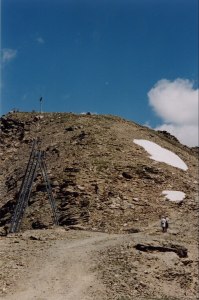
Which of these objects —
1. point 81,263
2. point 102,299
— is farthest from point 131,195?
point 102,299

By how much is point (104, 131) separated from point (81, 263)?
31.9 meters

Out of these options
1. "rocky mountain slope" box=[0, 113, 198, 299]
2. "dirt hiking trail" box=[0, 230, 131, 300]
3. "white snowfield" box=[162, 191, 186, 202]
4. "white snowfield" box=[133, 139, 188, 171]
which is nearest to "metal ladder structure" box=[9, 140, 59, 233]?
"rocky mountain slope" box=[0, 113, 198, 299]

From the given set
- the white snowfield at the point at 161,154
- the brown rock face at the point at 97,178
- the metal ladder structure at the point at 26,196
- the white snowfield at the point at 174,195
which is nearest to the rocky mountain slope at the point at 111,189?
the brown rock face at the point at 97,178

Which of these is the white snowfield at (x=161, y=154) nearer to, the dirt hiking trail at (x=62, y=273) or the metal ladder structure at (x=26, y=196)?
the metal ladder structure at (x=26, y=196)

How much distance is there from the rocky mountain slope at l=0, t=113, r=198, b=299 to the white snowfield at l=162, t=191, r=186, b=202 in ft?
1.70

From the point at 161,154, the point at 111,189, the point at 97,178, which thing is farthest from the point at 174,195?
the point at 161,154

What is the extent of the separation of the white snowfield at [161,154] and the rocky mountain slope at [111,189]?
897 mm

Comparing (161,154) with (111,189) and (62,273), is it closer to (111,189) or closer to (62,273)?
(111,189)

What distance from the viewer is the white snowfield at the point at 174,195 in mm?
48041

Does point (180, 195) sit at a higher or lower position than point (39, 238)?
higher

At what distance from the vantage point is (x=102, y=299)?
→ 27.9 meters

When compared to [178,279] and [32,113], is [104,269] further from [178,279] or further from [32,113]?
[32,113]

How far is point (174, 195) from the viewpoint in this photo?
48.8m

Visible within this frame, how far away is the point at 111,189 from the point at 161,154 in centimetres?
1256
